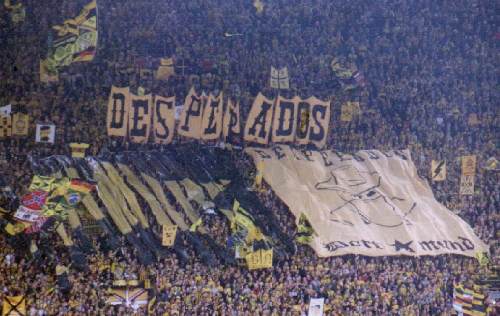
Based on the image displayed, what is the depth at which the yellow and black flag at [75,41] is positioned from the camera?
2798cm

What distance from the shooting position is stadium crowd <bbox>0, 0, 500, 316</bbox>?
2534 cm

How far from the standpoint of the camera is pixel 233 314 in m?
25.4

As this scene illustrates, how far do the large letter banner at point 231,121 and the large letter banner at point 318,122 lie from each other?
88.5 inches

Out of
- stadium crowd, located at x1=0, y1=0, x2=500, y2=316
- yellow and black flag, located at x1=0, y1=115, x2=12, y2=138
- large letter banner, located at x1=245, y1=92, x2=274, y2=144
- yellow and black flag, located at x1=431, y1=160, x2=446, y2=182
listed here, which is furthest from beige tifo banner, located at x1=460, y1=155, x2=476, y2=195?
yellow and black flag, located at x1=0, y1=115, x2=12, y2=138

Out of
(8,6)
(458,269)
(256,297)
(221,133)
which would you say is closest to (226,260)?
(256,297)

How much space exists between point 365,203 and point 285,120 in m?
3.20

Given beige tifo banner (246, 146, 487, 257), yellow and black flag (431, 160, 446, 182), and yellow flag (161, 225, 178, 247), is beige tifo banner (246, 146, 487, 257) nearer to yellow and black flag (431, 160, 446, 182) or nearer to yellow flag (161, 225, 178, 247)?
yellow and black flag (431, 160, 446, 182)

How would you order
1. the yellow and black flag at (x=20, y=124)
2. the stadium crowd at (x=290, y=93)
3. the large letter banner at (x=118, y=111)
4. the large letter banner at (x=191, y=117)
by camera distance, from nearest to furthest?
the stadium crowd at (x=290, y=93)
the yellow and black flag at (x=20, y=124)
the large letter banner at (x=118, y=111)
the large letter banner at (x=191, y=117)

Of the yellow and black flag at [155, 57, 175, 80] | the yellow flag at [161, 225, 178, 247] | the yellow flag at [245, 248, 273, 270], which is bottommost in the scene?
the yellow flag at [245, 248, 273, 270]

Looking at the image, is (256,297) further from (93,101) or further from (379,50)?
(379,50)

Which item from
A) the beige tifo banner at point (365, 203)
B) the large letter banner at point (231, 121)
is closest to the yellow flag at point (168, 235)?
the beige tifo banner at point (365, 203)

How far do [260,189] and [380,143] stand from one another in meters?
4.55

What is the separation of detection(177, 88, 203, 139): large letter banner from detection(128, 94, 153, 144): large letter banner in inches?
37.1

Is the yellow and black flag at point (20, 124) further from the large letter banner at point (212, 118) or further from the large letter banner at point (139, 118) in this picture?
the large letter banner at point (212, 118)
